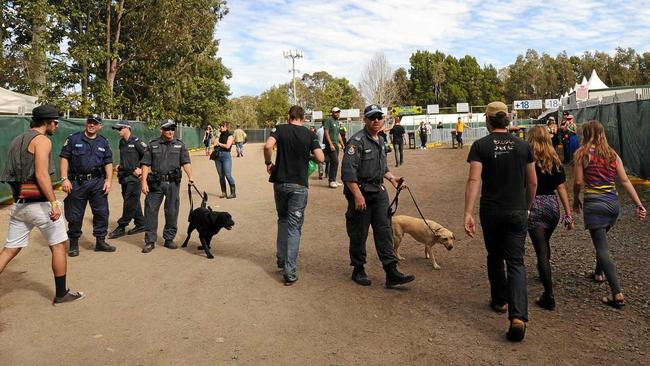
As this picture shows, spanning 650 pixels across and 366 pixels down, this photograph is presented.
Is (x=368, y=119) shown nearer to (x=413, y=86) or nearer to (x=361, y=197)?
(x=361, y=197)

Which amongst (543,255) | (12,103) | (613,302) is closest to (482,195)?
(543,255)

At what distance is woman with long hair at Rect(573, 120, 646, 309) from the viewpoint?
173 inches

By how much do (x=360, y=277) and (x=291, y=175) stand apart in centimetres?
134

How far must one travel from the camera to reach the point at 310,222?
→ 337 inches

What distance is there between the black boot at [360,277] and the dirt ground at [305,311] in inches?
4.9

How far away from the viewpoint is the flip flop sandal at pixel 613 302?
4289 mm

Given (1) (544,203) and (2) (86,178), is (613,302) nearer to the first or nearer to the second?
(1) (544,203)

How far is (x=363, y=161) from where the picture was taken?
493cm

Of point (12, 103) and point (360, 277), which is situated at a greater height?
point (12, 103)

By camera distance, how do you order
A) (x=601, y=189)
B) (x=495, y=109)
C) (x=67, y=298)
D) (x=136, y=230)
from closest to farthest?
(x=495, y=109) < (x=601, y=189) < (x=67, y=298) < (x=136, y=230)

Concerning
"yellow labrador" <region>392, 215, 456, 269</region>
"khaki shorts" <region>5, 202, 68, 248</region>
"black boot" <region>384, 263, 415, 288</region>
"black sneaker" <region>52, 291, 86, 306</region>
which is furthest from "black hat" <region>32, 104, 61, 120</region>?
"yellow labrador" <region>392, 215, 456, 269</region>

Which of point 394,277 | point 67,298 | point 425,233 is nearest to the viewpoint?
point 67,298

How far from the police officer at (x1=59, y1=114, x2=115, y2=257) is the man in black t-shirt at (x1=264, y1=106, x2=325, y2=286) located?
108 inches

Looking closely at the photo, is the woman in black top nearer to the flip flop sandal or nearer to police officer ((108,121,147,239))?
police officer ((108,121,147,239))
